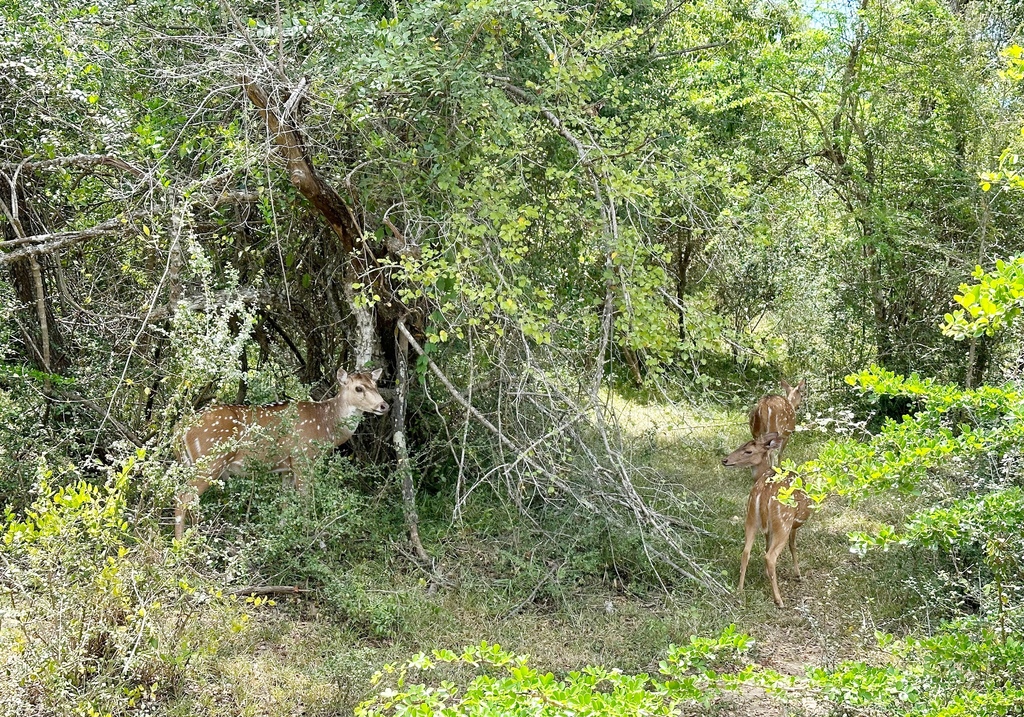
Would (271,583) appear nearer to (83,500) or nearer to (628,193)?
(83,500)

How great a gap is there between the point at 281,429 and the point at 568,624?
199 cm

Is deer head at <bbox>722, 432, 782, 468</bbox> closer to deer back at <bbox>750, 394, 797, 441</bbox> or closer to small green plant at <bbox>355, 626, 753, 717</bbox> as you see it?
deer back at <bbox>750, 394, 797, 441</bbox>

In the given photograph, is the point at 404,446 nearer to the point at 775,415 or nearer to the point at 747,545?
the point at 747,545

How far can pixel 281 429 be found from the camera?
570cm

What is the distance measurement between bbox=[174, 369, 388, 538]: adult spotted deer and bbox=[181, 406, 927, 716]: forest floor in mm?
865

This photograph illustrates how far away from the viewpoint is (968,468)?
212 inches

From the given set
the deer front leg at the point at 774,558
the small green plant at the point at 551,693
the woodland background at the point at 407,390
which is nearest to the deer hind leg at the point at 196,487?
the woodland background at the point at 407,390

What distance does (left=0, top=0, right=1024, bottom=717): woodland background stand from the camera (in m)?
3.90

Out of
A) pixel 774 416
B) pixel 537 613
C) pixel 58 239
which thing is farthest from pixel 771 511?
pixel 58 239

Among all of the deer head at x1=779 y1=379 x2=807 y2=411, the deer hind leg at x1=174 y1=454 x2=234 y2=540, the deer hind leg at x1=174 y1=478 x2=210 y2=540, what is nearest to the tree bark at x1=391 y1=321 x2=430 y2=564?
the deer hind leg at x1=174 y1=454 x2=234 y2=540

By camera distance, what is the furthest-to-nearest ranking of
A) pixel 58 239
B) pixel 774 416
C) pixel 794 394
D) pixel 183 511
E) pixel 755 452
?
pixel 794 394 < pixel 774 416 < pixel 755 452 < pixel 58 239 < pixel 183 511

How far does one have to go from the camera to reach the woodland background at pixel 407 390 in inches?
154

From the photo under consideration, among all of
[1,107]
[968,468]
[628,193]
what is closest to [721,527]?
[968,468]

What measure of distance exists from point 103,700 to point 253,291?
2790 mm
